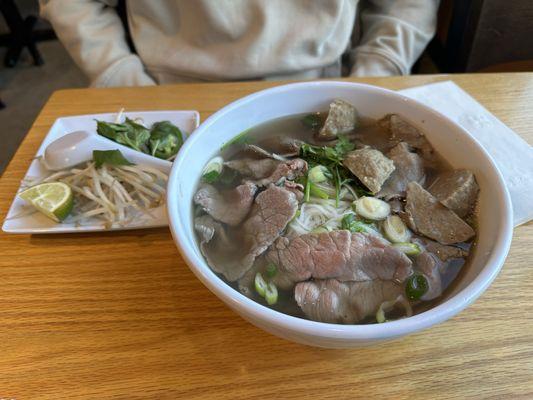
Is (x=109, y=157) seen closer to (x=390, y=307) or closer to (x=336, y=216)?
(x=336, y=216)

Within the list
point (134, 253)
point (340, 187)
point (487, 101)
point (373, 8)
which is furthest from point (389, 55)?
point (134, 253)

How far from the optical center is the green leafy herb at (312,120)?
2.90ft

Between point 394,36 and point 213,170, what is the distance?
0.98 m

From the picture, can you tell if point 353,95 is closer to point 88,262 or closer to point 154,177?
point 154,177

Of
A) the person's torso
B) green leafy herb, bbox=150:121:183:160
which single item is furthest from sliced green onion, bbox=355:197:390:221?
the person's torso

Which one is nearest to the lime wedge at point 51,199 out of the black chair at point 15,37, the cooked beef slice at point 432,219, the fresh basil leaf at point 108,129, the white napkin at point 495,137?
the fresh basil leaf at point 108,129

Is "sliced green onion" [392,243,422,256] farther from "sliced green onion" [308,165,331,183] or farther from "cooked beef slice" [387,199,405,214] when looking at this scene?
"sliced green onion" [308,165,331,183]

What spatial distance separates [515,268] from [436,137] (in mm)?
279

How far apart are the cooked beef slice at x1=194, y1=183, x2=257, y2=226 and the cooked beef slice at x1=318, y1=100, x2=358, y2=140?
21 centimetres

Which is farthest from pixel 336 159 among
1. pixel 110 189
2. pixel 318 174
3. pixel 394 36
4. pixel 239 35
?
pixel 394 36

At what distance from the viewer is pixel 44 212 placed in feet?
2.90

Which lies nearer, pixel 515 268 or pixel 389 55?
pixel 515 268

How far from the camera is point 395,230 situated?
71 cm

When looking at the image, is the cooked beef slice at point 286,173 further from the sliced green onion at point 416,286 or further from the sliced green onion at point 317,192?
the sliced green onion at point 416,286
